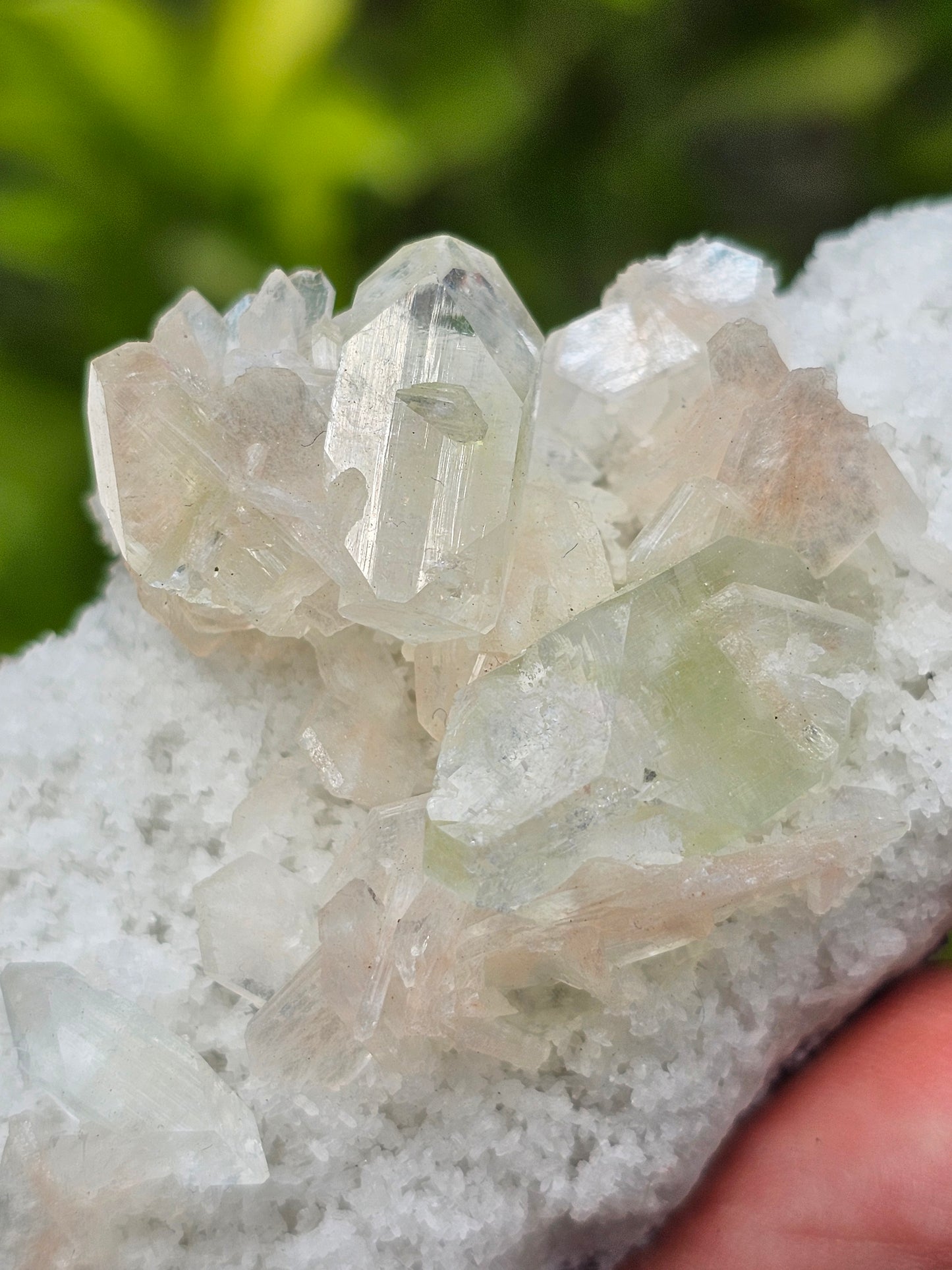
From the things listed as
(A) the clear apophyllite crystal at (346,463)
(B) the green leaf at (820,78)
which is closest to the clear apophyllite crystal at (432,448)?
(A) the clear apophyllite crystal at (346,463)

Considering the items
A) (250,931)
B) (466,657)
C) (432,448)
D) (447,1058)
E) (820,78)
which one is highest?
(820,78)

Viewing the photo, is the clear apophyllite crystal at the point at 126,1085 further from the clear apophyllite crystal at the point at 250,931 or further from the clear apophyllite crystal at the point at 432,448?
the clear apophyllite crystal at the point at 432,448

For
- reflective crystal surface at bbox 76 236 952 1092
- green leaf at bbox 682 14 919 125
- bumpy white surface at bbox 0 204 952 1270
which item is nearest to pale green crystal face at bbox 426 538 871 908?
reflective crystal surface at bbox 76 236 952 1092

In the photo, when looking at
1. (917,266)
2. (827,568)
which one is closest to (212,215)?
(917,266)

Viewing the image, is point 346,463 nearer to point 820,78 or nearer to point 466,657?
point 466,657

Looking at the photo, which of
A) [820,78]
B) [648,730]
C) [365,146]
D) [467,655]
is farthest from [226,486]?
[820,78]

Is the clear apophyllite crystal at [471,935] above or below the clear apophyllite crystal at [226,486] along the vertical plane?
below
